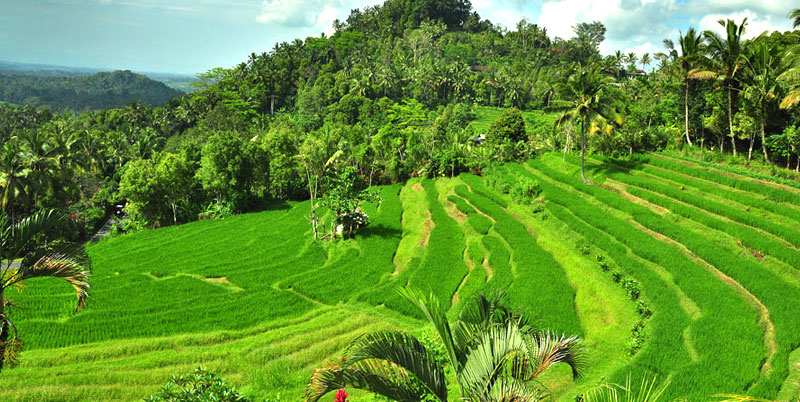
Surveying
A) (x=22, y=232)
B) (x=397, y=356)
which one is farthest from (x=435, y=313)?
(x=22, y=232)

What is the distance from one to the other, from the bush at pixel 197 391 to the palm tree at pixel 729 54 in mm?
36065

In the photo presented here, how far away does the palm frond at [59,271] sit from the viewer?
730 centimetres

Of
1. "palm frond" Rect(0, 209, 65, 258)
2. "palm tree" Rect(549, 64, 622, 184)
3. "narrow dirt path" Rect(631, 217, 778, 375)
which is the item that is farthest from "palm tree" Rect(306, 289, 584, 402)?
"palm tree" Rect(549, 64, 622, 184)

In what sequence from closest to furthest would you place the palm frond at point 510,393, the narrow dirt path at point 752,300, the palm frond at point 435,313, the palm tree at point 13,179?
the palm frond at point 510,393 → the palm frond at point 435,313 → the narrow dirt path at point 752,300 → the palm tree at point 13,179

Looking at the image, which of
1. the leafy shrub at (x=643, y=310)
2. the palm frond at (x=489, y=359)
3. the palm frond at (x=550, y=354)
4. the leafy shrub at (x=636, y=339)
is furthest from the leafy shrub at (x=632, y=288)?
the palm frond at (x=489, y=359)

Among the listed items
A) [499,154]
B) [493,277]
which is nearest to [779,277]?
Result: [493,277]

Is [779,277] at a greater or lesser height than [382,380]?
lesser

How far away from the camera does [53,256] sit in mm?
7523

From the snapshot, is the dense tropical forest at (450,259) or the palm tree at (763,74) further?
the palm tree at (763,74)

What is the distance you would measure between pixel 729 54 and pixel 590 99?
38.3ft

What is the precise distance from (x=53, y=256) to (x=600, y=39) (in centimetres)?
12947

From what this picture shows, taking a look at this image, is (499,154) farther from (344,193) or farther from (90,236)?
(90,236)

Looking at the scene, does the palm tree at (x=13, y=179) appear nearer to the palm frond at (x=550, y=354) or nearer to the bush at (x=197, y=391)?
the bush at (x=197, y=391)

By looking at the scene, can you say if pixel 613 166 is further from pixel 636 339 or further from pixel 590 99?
pixel 636 339
